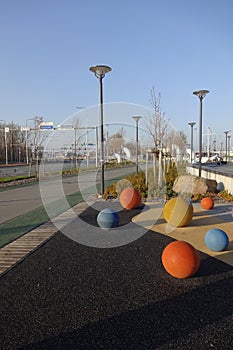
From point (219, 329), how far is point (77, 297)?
174 cm

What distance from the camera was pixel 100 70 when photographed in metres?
10.9

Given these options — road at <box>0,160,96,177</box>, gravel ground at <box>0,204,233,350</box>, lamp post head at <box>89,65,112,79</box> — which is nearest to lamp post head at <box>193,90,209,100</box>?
lamp post head at <box>89,65,112,79</box>

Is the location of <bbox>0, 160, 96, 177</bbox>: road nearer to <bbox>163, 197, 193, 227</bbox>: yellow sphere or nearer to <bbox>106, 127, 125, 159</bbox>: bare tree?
<bbox>106, 127, 125, 159</bbox>: bare tree

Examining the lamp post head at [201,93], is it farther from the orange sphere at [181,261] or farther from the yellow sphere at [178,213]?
the orange sphere at [181,261]

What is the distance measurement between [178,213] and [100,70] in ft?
23.0

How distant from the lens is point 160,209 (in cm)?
902

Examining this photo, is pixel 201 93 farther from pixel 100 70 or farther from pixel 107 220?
pixel 107 220

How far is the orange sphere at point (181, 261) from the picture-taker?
3998 mm

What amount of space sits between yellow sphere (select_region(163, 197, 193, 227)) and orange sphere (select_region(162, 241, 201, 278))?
262 cm

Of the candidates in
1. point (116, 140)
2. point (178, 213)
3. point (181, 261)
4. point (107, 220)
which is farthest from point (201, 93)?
point (116, 140)

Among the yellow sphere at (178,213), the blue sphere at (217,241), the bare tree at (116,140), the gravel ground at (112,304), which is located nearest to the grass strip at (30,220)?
the gravel ground at (112,304)

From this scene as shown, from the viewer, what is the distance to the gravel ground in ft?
8.89

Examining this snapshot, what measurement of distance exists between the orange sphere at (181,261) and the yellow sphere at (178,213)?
2.62 metres

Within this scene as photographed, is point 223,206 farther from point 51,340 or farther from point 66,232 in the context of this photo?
point 51,340
